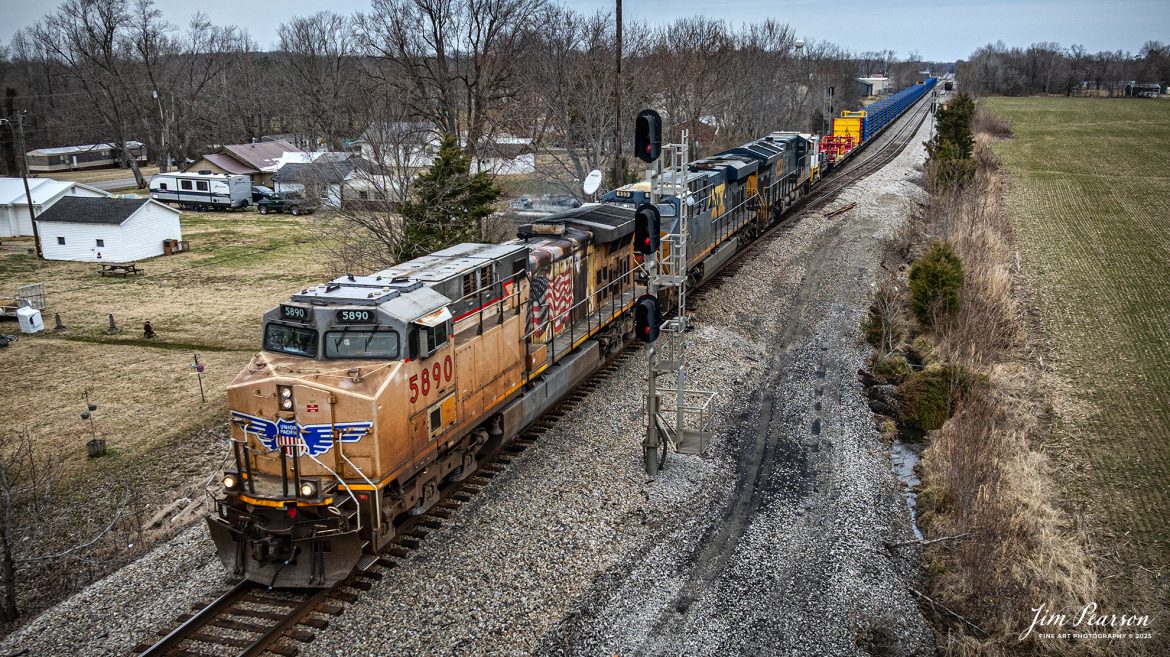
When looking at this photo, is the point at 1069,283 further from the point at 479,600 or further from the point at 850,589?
the point at 479,600

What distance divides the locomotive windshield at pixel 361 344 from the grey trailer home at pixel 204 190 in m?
49.5

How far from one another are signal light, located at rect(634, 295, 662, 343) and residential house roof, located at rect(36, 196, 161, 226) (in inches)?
1383

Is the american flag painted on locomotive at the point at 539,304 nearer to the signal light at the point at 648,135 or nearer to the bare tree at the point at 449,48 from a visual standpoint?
the signal light at the point at 648,135

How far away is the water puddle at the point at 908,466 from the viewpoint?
1318 centimetres

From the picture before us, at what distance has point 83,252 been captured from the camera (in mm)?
40125

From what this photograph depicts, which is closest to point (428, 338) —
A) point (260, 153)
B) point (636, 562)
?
point (636, 562)

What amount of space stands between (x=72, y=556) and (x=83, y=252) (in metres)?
31.6

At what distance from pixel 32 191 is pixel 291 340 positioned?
43.6 m

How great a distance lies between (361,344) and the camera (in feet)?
34.4

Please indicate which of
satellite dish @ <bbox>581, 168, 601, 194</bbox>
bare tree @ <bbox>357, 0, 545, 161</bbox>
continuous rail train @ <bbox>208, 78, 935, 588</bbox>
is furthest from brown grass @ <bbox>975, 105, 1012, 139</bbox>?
continuous rail train @ <bbox>208, 78, 935, 588</bbox>

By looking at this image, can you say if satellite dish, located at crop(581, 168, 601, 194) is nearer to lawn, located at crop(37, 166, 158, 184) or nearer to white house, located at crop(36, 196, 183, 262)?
white house, located at crop(36, 196, 183, 262)

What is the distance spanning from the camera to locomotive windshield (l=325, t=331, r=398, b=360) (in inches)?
410

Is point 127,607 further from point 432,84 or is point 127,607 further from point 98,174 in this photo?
point 98,174

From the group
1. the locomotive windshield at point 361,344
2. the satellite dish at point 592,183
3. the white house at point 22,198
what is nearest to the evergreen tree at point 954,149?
the satellite dish at point 592,183
